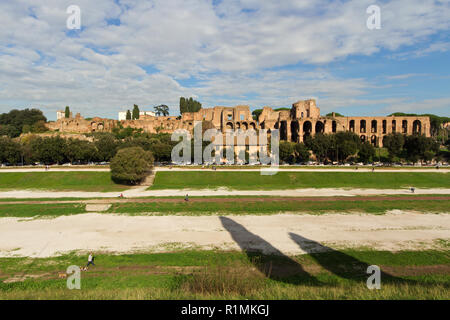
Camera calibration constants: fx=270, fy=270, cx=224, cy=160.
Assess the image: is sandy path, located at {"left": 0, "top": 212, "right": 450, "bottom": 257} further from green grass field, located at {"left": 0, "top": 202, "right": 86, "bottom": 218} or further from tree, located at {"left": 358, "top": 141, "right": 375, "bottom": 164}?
tree, located at {"left": 358, "top": 141, "right": 375, "bottom": 164}

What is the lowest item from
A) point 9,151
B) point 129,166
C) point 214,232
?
point 214,232

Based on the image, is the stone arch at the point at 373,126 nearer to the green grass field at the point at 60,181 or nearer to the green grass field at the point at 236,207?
the green grass field at the point at 236,207

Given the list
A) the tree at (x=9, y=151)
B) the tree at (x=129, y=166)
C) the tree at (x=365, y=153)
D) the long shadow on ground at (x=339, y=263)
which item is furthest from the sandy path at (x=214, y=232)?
the tree at (x=9, y=151)

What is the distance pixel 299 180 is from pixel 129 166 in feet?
74.5

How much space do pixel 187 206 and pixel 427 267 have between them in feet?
55.1

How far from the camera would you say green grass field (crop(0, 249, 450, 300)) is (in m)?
8.84

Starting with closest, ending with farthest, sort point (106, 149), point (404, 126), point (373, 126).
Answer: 1. point (106, 149)
2. point (404, 126)
3. point (373, 126)

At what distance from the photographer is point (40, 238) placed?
640 inches

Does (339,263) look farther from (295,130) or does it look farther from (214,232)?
(295,130)

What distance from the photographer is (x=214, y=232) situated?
1723 cm

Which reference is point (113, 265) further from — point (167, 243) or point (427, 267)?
point (427, 267)

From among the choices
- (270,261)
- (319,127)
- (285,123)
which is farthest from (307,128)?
(270,261)

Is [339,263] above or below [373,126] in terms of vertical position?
below
